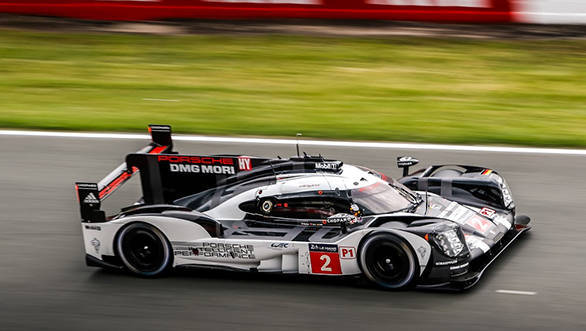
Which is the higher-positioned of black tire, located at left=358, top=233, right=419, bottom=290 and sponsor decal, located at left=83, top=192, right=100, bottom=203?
sponsor decal, located at left=83, top=192, right=100, bottom=203

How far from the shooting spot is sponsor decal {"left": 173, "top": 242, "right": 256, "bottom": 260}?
27.0 ft

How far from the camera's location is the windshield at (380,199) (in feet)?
27.3

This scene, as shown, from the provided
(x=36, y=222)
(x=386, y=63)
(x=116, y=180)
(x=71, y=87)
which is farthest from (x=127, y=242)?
(x=386, y=63)

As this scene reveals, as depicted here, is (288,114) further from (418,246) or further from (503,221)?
(418,246)

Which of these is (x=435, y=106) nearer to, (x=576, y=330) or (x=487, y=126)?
(x=487, y=126)

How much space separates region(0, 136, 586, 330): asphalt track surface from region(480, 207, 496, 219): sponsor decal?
42 centimetres

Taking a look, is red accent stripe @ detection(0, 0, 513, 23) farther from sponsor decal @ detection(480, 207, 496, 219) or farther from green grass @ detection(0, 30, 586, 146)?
sponsor decal @ detection(480, 207, 496, 219)

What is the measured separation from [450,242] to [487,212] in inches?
56.1

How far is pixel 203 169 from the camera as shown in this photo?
9039 millimetres

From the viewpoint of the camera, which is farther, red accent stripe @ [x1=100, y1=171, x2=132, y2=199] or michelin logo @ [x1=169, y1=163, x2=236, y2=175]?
michelin logo @ [x1=169, y1=163, x2=236, y2=175]

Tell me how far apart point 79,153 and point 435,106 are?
5.90 m

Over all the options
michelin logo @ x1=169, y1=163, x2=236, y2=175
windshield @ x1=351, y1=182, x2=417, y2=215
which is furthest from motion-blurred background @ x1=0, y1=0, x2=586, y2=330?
michelin logo @ x1=169, y1=163, x2=236, y2=175

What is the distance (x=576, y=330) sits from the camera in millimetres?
7305

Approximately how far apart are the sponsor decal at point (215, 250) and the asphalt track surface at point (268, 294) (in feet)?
0.96
